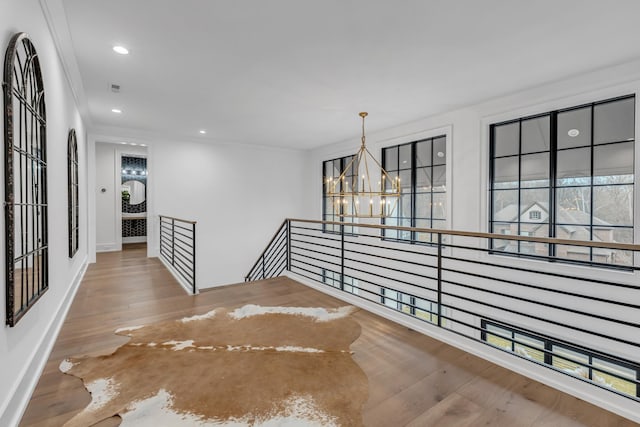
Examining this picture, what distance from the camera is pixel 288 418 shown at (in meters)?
1.67

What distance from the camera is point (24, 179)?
1.87m

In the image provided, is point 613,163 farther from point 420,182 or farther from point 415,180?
point 415,180

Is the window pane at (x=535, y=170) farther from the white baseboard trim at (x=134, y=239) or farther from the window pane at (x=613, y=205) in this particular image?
the white baseboard trim at (x=134, y=239)

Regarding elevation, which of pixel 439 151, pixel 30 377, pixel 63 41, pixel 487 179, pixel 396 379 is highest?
pixel 63 41

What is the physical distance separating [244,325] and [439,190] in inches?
151

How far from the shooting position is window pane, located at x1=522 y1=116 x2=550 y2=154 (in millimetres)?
4035

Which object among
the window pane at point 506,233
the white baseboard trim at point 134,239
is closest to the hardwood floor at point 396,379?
the window pane at point 506,233

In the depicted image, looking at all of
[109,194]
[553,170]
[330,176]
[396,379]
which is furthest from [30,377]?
[109,194]

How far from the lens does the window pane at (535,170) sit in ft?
13.3

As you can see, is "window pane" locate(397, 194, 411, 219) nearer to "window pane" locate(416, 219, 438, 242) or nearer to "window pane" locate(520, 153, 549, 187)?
"window pane" locate(416, 219, 438, 242)

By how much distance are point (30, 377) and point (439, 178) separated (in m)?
5.28

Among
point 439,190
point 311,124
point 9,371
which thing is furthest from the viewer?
point 311,124

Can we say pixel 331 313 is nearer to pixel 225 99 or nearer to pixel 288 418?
pixel 288 418

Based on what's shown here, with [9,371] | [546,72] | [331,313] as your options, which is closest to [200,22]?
[9,371]
